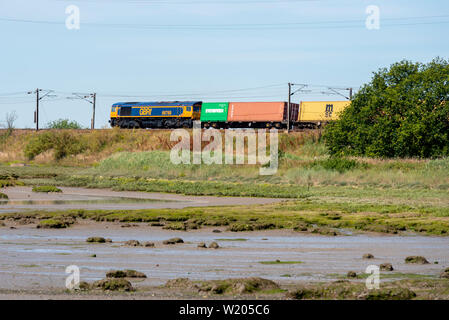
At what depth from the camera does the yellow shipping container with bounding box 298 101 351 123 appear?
258ft

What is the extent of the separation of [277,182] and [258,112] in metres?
33.1

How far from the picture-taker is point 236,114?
82125 mm

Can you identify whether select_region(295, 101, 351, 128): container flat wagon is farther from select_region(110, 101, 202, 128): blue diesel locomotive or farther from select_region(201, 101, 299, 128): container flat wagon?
select_region(110, 101, 202, 128): blue diesel locomotive

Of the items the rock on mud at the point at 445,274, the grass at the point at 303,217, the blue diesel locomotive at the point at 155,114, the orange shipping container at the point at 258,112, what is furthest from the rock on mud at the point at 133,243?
the blue diesel locomotive at the point at 155,114

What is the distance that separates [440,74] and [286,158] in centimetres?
1346

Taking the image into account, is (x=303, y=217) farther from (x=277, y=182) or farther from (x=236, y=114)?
(x=236, y=114)

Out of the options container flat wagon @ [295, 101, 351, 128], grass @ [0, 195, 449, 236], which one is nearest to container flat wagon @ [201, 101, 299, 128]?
container flat wagon @ [295, 101, 351, 128]

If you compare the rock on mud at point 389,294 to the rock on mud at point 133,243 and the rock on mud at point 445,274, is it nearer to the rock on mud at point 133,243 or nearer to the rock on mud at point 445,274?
the rock on mud at point 445,274

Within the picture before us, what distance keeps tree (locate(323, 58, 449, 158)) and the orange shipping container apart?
23.1 metres

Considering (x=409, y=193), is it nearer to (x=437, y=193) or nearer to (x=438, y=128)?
(x=437, y=193)

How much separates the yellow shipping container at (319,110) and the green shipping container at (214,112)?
874 centimetres

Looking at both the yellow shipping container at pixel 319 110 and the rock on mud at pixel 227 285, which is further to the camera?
the yellow shipping container at pixel 319 110

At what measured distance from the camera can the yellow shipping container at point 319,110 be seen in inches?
3091
